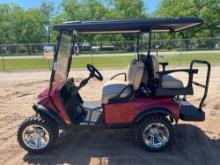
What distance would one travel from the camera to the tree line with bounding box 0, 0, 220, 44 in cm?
5247

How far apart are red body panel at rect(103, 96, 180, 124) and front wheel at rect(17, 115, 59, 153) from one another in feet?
2.66

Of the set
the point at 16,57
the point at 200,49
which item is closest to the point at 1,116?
the point at 200,49

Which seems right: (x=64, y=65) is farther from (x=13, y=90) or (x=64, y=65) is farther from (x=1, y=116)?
(x=13, y=90)

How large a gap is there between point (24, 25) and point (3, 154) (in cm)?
6192

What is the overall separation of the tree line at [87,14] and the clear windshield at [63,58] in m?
45.1

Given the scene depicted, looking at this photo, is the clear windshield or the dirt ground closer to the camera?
the dirt ground

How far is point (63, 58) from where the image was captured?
5.75 metres

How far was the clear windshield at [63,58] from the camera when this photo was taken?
5473 millimetres

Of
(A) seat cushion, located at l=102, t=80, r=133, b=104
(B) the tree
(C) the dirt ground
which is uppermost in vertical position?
(B) the tree

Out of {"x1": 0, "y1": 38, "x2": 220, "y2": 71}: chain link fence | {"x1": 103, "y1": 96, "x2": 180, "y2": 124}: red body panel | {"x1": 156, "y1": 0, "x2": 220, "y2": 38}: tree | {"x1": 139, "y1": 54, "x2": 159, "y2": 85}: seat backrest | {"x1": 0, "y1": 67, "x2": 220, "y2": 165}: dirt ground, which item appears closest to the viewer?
{"x1": 0, "y1": 67, "x2": 220, "y2": 165}: dirt ground

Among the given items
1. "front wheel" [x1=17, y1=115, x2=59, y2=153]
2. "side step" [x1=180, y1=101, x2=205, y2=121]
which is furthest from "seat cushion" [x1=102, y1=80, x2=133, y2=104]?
"side step" [x1=180, y1=101, x2=205, y2=121]

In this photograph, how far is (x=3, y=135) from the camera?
6.38 metres

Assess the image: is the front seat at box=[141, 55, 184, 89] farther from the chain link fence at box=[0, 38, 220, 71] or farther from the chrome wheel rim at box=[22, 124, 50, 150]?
the chain link fence at box=[0, 38, 220, 71]

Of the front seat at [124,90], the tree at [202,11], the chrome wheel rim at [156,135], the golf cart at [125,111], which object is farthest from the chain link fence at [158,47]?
the tree at [202,11]
